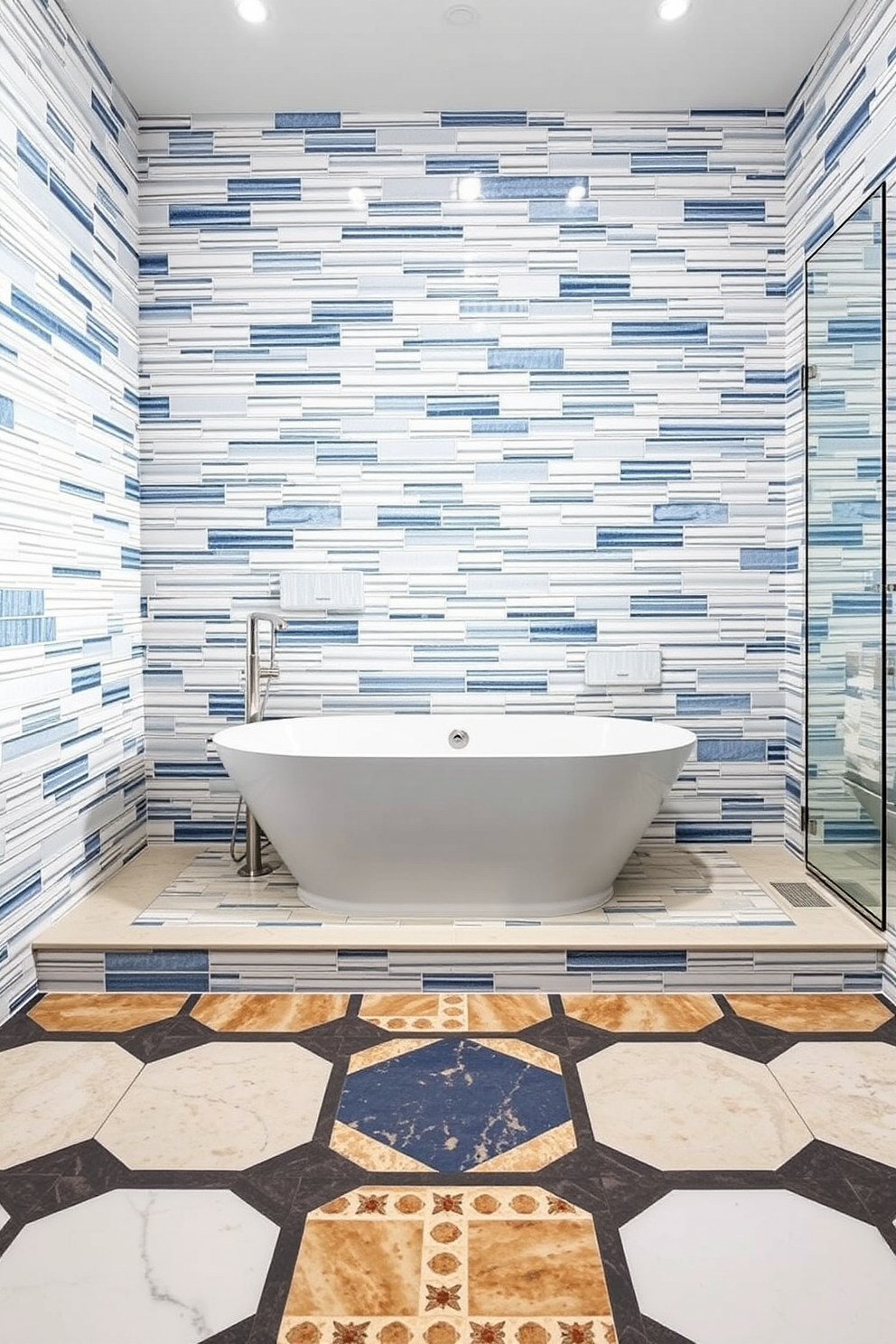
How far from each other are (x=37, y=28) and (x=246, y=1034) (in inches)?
110

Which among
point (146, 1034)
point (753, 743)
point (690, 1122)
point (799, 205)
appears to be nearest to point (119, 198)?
point (799, 205)

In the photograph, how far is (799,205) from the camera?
3.38 m

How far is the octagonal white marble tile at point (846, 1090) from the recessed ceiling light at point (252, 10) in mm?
3208

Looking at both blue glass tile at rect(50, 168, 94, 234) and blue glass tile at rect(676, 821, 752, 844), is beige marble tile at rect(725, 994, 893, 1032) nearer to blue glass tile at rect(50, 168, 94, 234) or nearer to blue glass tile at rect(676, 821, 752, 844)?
blue glass tile at rect(676, 821, 752, 844)

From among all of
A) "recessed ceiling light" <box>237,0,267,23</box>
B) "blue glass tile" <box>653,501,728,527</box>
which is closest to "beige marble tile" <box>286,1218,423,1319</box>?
"blue glass tile" <box>653,501,728,527</box>

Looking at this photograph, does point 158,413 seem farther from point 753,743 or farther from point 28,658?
point 753,743

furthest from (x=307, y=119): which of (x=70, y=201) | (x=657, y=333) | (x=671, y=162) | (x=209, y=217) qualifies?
(x=657, y=333)

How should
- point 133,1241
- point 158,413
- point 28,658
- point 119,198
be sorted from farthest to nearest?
1. point 158,413
2. point 119,198
3. point 28,658
4. point 133,1241

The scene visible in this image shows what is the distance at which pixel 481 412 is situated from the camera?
3.55m

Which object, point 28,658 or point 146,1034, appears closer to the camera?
point 146,1034

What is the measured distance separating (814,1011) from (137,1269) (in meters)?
1.73

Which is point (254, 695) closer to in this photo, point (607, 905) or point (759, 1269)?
point (607, 905)

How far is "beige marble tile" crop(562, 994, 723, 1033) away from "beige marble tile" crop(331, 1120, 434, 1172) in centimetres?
71

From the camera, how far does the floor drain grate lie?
2914 millimetres
